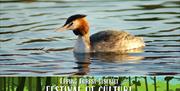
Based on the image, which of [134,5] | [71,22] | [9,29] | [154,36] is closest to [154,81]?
[71,22]

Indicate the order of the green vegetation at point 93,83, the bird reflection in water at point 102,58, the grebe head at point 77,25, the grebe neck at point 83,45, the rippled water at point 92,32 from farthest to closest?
1. the grebe neck at point 83,45
2. the grebe head at point 77,25
3. the bird reflection in water at point 102,58
4. the rippled water at point 92,32
5. the green vegetation at point 93,83

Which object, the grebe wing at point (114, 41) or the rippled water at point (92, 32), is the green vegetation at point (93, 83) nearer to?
the rippled water at point (92, 32)

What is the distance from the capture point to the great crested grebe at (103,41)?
795cm

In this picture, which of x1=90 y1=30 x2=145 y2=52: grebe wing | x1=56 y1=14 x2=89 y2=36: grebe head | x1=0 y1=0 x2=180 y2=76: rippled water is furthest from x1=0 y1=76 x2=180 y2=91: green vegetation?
x1=90 y1=30 x2=145 y2=52: grebe wing

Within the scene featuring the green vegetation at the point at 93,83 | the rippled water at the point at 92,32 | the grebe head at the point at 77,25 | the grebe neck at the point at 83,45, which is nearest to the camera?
the green vegetation at the point at 93,83

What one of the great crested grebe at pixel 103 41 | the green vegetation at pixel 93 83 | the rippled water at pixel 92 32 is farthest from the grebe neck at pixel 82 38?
the green vegetation at pixel 93 83

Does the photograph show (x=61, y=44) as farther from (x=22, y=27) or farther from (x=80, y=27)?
(x=22, y=27)

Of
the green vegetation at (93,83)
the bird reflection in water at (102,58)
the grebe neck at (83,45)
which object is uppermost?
the green vegetation at (93,83)

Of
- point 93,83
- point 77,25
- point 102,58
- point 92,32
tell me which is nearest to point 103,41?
point 77,25

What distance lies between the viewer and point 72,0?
11352 mm

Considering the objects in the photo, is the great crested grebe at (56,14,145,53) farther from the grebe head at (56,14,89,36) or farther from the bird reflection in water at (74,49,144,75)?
the bird reflection in water at (74,49,144,75)

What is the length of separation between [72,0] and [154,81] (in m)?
7.03

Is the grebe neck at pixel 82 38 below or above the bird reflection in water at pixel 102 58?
above

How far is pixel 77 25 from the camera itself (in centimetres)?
786
